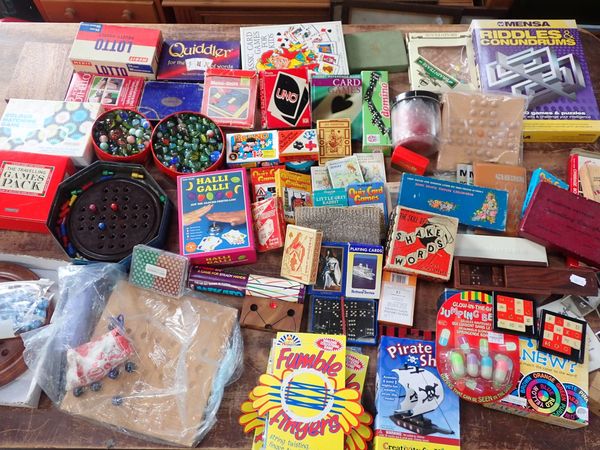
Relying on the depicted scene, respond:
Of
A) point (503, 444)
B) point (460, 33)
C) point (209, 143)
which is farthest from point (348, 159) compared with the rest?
point (503, 444)

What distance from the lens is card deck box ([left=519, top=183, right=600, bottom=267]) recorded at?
1299 mm

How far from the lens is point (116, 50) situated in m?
1.55

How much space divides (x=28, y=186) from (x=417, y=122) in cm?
109

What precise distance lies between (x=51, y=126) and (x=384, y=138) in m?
0.97

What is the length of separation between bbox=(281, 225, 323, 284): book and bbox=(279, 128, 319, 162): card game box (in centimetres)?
24

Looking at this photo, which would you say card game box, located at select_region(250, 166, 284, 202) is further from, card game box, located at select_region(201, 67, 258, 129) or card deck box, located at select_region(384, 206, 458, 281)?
card deck box, located at select_region(384, 206, 458, 281)

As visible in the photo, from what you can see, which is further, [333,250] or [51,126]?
[51,126]

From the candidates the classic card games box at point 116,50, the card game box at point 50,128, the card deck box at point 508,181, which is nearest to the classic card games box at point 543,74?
the card deck box at point 508,181

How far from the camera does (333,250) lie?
4.30 ft

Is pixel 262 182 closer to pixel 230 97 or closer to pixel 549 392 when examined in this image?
pixel 230 97

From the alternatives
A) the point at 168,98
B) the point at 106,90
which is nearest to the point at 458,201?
the point at 168,98

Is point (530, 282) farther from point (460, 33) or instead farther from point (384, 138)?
point (460, 33)

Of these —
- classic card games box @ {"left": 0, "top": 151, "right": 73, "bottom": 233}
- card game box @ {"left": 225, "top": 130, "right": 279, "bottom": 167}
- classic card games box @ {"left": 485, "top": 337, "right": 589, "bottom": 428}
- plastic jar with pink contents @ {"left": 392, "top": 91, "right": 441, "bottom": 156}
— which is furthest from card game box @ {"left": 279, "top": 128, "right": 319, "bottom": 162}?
classic card games box @ {"left": 485, "top": 337, "right": 589, "bottom": 428}

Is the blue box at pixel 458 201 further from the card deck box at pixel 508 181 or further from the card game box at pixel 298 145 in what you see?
the card game box at pixel 298 145
